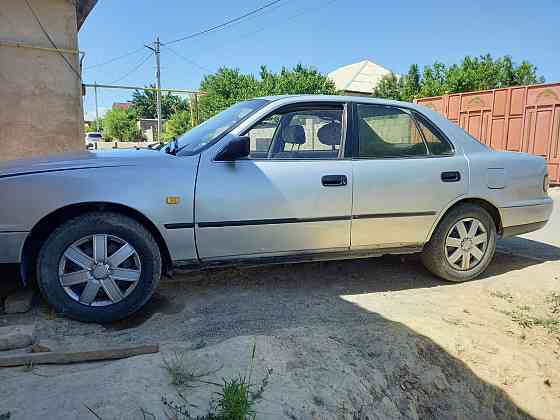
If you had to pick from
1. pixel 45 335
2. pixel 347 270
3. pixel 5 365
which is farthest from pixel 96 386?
pixel 347 270

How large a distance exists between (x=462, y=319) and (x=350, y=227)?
111 cm

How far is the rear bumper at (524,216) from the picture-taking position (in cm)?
423

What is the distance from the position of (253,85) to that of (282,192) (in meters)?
26.3

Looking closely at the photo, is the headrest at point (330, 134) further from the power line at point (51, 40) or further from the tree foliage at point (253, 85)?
the tree foliage at point (253, 85)

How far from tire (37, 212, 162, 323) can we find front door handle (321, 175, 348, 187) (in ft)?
4.60

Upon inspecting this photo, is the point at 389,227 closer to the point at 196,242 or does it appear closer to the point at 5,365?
the point at 196,242

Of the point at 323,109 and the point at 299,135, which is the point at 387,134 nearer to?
the point at 323,109

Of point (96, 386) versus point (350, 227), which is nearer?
point (96, 386)

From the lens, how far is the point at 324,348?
2820 mm

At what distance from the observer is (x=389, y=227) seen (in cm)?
382

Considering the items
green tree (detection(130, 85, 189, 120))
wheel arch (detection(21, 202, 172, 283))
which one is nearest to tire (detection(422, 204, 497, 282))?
wheel arch (detection(21, 202, 172, 283))

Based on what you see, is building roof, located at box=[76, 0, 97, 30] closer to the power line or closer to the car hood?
the power line

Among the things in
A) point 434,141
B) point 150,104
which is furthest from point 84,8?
point 150,104

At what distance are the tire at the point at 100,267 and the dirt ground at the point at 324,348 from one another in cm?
14
